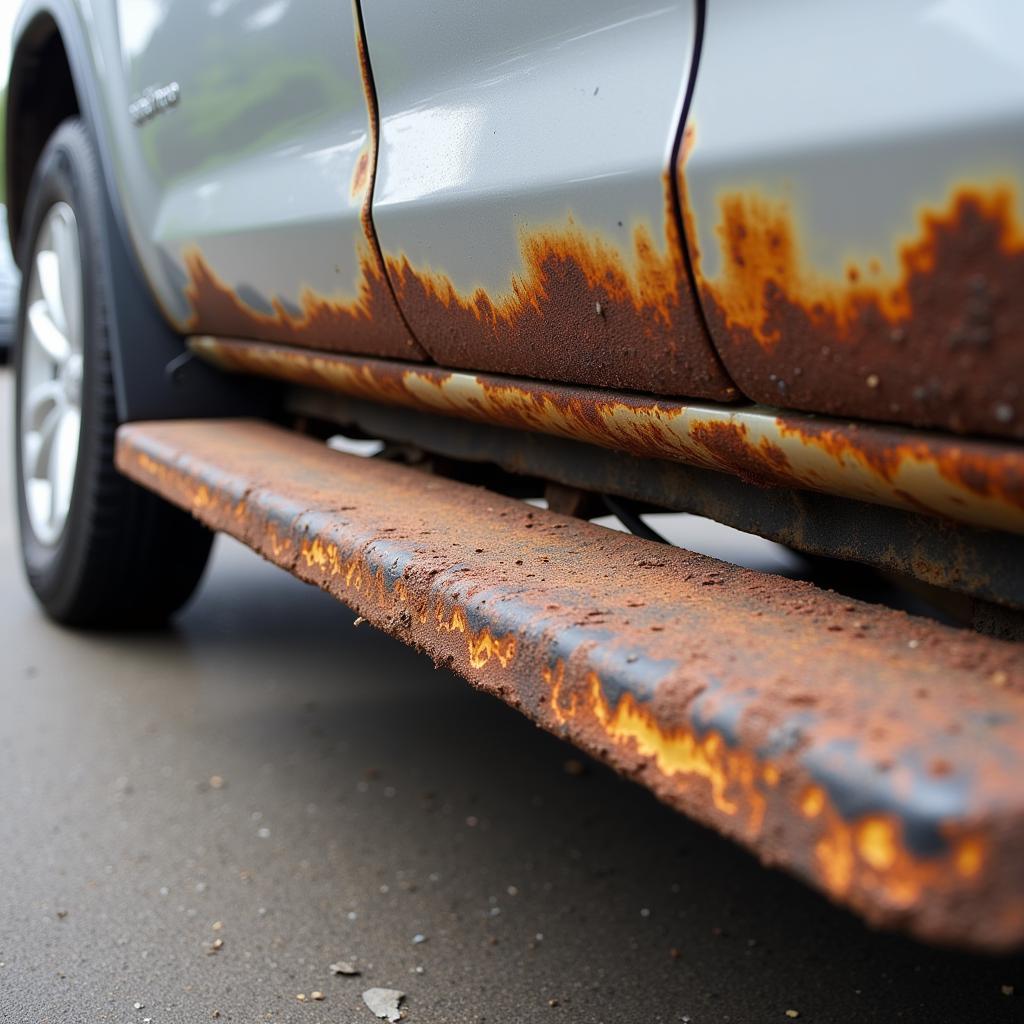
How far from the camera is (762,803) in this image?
2.63ft

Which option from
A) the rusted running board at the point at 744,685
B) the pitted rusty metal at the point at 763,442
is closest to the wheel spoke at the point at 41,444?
the pitted rusty metal at the point at 763,442

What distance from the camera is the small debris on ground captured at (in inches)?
59.8

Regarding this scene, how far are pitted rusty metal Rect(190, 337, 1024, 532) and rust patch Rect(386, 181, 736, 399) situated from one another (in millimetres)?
24

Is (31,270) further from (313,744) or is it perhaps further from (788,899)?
(788,899)

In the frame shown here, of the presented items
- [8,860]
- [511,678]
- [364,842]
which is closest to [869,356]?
[511,678]

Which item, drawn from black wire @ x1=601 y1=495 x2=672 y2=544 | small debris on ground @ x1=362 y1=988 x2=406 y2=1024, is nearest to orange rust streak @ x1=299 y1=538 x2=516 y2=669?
black wire @ x1=601 y1=495 x2=672 y2=544

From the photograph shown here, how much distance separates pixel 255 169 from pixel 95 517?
1.00 meters

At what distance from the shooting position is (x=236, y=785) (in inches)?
88.7

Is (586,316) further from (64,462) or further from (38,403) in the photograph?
(38,403)

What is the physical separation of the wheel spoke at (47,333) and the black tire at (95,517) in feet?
0.22

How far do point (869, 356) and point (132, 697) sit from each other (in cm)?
213

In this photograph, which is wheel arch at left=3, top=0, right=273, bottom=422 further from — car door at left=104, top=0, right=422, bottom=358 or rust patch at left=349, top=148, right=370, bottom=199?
rust patch at left=349, top=148, right=370, bottom=199

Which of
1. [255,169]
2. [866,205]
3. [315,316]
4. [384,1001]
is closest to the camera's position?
[866,205]

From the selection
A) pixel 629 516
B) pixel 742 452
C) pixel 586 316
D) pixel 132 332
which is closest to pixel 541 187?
pixel 586 316
